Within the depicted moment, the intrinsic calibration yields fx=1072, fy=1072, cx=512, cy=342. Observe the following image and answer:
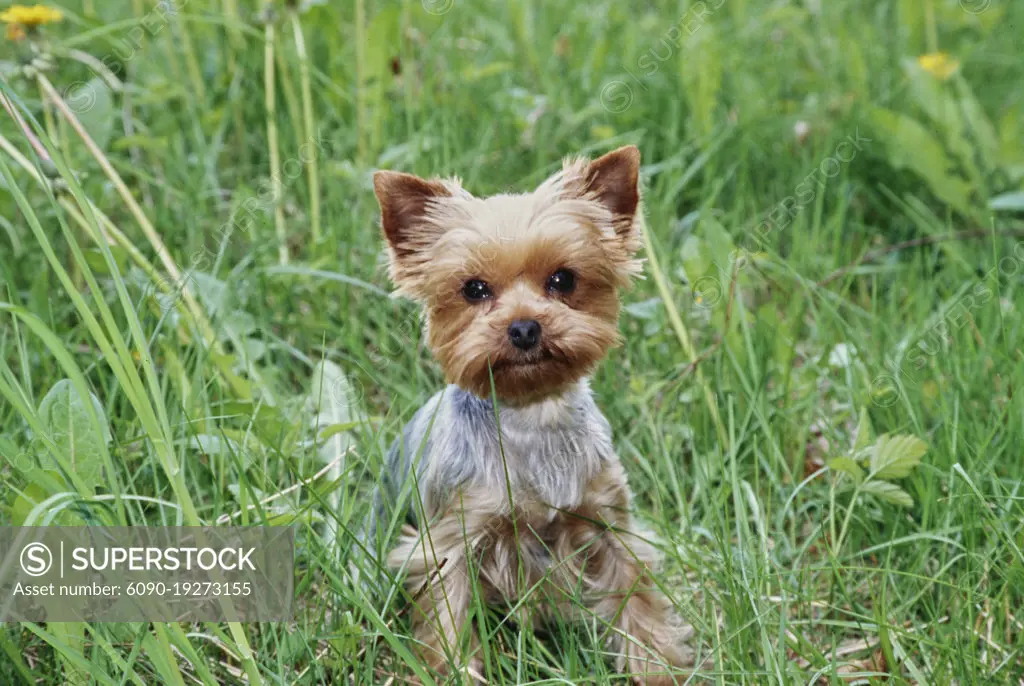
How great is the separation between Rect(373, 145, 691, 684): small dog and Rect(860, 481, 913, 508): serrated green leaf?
2.31 feet

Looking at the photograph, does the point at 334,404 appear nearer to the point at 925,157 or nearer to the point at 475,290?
the point at 475,290

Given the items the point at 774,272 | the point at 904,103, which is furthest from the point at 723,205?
the point at 904,103

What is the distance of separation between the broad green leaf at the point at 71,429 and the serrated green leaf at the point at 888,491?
7.37 feet

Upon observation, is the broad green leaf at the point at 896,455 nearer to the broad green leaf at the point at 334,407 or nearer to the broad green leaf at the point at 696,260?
the broad green leaf at the point at 696,260

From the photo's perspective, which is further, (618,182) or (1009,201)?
(1009,201)

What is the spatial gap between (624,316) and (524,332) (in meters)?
1.75

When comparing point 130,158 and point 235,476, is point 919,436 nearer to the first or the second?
point 235,476

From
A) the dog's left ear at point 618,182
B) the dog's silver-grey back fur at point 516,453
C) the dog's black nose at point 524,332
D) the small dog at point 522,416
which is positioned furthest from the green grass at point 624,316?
the dog's left ear at point 618,182

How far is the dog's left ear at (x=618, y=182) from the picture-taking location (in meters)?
2.95

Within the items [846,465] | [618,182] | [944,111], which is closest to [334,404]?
[618,182]

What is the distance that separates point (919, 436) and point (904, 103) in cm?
301

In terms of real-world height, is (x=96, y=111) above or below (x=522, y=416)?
above

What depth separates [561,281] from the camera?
2.90m

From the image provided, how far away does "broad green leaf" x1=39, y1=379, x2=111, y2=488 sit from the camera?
9.39 feet
